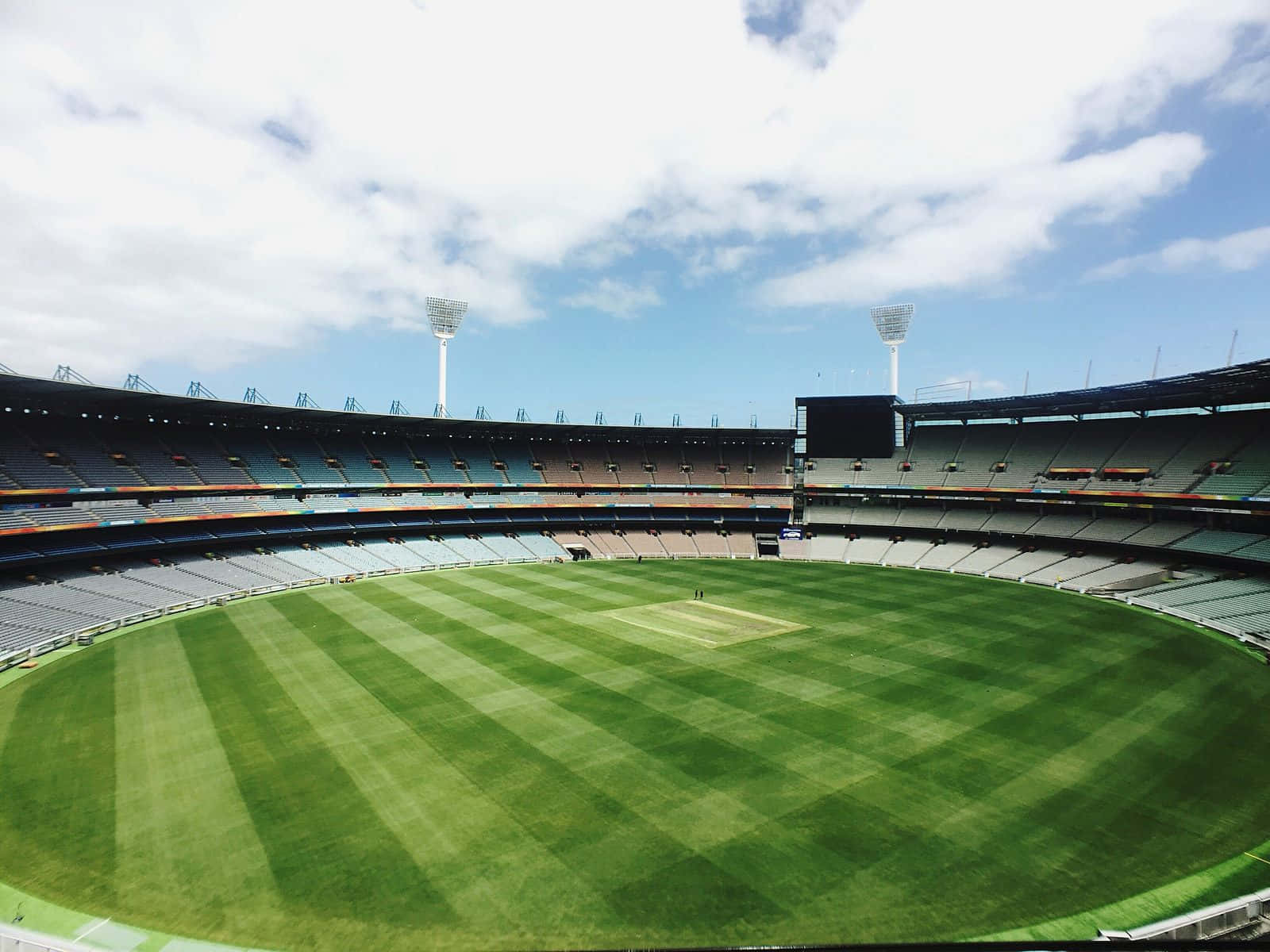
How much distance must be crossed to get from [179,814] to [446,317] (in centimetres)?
5803

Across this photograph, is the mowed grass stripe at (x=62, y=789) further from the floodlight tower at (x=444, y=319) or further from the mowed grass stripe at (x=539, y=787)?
the floodlight tower at (x=444, y=319)

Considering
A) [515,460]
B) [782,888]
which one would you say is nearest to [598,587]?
[515,460]

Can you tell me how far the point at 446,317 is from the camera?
6706 centimetres

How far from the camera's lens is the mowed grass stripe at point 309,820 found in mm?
12891

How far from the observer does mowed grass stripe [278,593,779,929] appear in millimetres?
13703

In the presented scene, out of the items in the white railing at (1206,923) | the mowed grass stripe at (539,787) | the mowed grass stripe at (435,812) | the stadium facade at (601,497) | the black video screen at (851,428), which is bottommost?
the mowed grass stripe at (435,812)

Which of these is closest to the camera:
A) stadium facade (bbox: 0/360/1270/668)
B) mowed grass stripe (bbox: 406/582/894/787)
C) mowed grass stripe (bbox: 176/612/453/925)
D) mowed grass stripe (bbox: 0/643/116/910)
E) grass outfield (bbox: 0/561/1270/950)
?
grass outfield (bbox: 0/561/1270/950)

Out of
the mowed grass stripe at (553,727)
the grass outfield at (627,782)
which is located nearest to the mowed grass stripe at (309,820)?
the grass outfield at (627,782)

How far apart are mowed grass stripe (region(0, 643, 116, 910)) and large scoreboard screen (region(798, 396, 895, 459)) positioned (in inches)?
2452

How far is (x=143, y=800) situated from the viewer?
16.7m

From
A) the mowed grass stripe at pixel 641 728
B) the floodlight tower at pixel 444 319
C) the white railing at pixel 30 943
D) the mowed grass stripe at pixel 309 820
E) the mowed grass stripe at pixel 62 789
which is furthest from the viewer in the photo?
the floodlight tower at pixel 444 319

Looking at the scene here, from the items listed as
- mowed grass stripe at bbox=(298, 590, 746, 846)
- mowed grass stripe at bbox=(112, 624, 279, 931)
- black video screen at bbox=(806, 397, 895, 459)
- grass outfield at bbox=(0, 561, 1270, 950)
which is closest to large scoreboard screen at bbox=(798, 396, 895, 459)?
black video screen at bbox=(806, 397, 895, 459)

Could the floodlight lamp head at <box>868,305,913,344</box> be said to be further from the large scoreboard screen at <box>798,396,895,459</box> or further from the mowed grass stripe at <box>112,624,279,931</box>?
the mowed grass stripe at <box>112,624,279,931</box>

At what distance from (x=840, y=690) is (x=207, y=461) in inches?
2041
